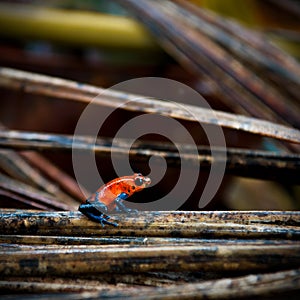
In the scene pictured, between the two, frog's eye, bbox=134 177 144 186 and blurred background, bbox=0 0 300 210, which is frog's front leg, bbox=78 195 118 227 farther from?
blurred background, bbox=0 0 300 210

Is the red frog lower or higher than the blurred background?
lower

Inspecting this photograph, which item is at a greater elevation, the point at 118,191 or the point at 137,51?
the point at 137,51

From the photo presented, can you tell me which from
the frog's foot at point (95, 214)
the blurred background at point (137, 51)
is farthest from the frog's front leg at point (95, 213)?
the blurred background at point (137, 51)

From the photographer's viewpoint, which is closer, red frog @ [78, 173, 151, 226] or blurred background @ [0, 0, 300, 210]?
red frog @ [78, 173, 151, 226]

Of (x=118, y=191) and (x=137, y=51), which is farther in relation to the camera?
(x=137, y=51)

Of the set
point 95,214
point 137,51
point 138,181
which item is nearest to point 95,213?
point 95,214

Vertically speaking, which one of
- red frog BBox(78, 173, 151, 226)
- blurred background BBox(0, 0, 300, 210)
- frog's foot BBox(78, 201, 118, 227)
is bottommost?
frog's foot BBox(78, 201, 118, 227)

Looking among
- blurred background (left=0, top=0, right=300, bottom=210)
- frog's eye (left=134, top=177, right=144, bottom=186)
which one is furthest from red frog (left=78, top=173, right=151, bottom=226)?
blurred background (left=0, top=0, right=300, bottom=210)

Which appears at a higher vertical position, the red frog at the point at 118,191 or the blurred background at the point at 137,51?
the blurred background at the point at 137,51

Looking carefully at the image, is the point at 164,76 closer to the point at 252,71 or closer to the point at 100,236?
the point at 252,71

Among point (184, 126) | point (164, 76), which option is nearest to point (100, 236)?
point (184, 126)

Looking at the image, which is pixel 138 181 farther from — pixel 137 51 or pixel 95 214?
pixel 137 51

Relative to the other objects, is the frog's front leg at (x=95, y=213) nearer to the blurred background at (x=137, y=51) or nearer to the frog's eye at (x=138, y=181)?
the frog's eye at (x=138, y=181)
